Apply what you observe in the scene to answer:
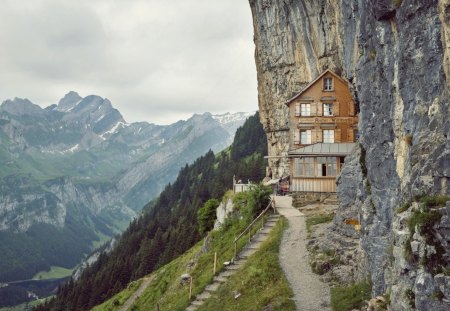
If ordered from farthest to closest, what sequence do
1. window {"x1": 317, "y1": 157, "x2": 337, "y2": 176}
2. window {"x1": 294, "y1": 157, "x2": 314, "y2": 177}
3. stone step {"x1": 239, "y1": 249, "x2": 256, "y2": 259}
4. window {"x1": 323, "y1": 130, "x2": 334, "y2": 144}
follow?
window {"x1": 323, "y1": 130, "x2": 334, "y2": 144} → window {"x1": 294, "y1": 157, "x2": 314, "y2": 177} → window {"x1": 317, "y1": 157, "x2": 337, "y2": 176} → stone step {"x1": 239, "y1": 249, "x2": 256, "y2": 259}

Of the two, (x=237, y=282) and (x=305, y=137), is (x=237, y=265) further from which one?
(x=305, y=137)

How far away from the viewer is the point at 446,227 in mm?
14820

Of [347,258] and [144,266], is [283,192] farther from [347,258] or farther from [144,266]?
[144,266]

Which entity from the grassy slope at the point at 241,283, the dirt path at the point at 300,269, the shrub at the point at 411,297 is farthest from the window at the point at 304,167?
the shrub at the point at 411,297

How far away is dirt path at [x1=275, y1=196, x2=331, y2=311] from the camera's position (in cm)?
2667

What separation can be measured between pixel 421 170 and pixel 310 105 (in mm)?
44902

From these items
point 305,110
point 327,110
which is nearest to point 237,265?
point 305,110

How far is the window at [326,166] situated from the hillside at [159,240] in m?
56.5

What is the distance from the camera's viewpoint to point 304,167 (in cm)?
4912

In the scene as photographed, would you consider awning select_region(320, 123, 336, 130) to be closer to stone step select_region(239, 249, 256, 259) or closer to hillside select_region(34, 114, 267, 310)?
stone step select_region(239, 249, 256, 259)

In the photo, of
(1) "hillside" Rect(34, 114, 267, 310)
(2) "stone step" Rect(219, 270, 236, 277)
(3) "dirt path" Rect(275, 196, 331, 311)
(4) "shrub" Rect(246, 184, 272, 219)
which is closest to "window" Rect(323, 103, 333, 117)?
(4) "shrub" Rect(246, 184, 272, 219)

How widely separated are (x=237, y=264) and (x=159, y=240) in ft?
269

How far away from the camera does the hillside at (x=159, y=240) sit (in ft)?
347

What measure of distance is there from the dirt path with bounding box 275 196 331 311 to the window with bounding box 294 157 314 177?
6.17m
